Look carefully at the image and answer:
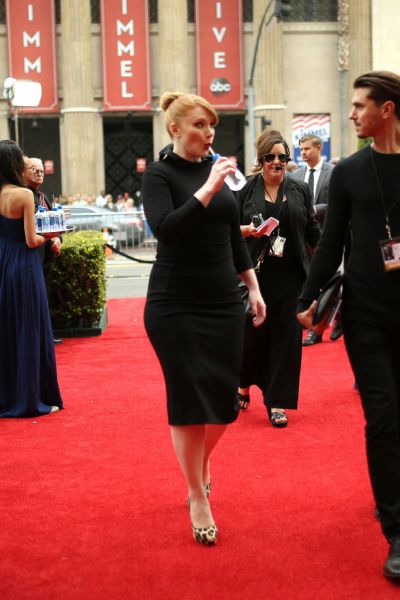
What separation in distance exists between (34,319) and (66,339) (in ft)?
13.8

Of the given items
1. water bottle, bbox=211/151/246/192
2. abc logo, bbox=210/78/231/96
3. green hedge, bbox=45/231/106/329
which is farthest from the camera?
abc logo, bbox=210/78/231/96

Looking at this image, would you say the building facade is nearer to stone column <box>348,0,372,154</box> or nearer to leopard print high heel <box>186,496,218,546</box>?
stone column <box>348,0,372,154</box>

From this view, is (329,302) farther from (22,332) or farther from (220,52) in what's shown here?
(220,52)

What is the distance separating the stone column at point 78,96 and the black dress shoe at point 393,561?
3719cm

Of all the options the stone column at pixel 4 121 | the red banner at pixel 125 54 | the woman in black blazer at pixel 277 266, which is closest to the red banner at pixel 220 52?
the red banner at pixel 125 54

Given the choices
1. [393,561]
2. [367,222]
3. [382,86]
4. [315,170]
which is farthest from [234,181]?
[315,170]

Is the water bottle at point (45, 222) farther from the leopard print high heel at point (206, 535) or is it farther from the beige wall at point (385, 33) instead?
the beige wall at point (385, 33)

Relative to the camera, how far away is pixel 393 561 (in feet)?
12.4

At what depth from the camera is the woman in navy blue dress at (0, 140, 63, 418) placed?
7090 millimetres

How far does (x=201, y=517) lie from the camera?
4.28 m

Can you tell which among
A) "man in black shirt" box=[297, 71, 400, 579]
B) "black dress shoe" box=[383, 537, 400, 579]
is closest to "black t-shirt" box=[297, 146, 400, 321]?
"man in black shirt" box=[297, 71, 400, 579]

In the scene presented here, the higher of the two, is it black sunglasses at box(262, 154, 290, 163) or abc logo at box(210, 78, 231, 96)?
abc logo at box(210, 78, 231, 96)

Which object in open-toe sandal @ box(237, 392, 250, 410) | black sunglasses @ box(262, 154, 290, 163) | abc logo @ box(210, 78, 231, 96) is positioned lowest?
open-toe sandal @ box(237, 392, 250, 410)

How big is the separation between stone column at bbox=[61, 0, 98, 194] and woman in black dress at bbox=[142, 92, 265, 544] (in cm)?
3646
